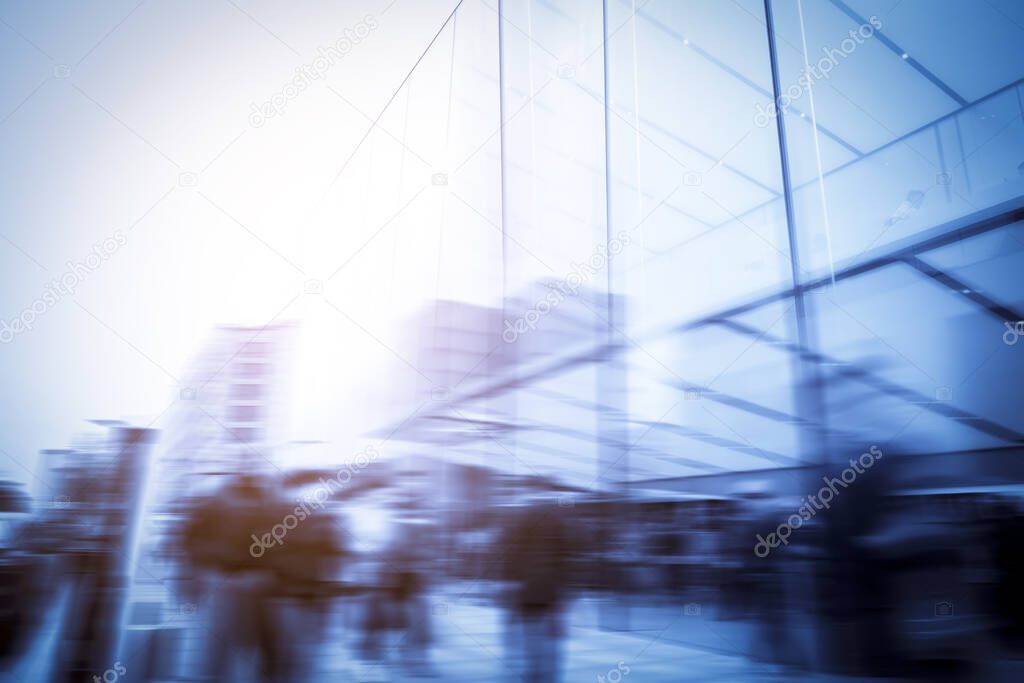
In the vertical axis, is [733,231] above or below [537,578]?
above

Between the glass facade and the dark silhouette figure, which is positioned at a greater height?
the glass facade

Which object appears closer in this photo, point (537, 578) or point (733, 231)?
point (537, 578)

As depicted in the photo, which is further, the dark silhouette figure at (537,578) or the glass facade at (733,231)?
the glass facade at (733,231)

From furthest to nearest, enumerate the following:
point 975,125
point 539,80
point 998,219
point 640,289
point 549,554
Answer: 1. point 539,80
2. point 640,289
3. point 975,125
4. point 998,219
5. point 549,554

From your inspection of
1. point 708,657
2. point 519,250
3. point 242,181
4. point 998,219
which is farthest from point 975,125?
point 242,181

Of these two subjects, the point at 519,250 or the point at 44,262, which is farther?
the point at 519,250

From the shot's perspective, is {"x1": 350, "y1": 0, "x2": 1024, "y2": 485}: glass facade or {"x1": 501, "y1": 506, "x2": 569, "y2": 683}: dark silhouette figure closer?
{"x1": 501, "y1": 506, "x2": 569, "y2": 683}: dark silhouette figure

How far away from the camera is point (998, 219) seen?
2.39 m

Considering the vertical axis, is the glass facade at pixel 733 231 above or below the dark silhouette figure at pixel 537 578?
above

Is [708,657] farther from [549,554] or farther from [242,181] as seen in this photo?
[242,181]

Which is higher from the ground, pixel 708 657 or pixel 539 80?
pixel 539 80

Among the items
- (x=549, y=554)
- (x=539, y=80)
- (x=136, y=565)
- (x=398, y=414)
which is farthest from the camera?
(x=539, y=80)

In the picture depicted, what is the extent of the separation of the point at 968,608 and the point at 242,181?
8.44 ft

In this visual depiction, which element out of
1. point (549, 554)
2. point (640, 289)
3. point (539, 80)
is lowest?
point (549, 554)
